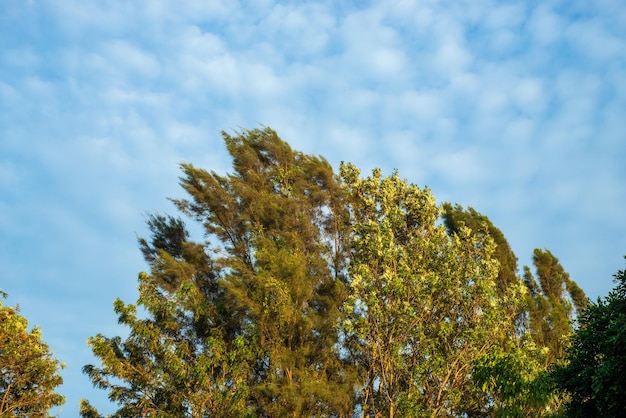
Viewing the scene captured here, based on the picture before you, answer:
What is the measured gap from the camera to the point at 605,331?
17.6 m

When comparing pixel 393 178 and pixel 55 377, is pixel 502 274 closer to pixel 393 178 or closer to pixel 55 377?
pixel 393 178

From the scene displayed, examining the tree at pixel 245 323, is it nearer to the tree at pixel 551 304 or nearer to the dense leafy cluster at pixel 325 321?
the dense leafy cluster at pixel 325 321

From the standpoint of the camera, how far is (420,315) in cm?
3067

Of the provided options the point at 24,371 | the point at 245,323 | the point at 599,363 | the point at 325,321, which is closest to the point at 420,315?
the point at 325,321

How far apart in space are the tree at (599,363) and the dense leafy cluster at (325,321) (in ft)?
28.5

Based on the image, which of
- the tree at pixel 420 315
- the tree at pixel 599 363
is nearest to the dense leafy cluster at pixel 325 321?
the tree at pixel 420 315

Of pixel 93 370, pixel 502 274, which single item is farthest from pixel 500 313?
pixel 93 370

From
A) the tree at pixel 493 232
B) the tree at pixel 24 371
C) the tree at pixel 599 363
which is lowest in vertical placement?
the tree at pixel 599 363

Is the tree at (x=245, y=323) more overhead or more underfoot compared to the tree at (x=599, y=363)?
more overhead

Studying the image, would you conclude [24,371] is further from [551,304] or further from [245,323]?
[551,304]

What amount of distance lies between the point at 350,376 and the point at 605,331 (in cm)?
1507

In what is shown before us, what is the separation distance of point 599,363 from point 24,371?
2691 cm

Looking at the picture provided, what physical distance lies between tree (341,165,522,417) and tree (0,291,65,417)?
15.3 metres

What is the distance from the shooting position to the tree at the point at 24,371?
108 ft
